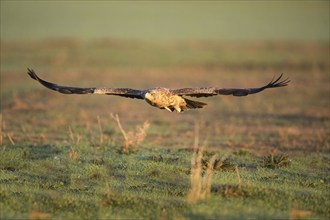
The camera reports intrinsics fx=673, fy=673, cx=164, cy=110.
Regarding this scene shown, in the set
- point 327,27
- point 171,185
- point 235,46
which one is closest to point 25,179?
point 171,185

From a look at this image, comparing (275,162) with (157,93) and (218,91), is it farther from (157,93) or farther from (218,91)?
(157,93)

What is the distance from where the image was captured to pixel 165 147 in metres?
Result: 16.0

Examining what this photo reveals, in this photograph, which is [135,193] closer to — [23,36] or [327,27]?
[23,36]

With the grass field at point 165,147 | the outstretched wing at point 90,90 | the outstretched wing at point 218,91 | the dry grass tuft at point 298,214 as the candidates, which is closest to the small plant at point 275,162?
the grass field at point 165,147

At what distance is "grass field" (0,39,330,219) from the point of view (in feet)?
32.4

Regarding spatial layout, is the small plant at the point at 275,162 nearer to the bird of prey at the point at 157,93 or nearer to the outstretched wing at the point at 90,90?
the bird of prey at the point at 157,93

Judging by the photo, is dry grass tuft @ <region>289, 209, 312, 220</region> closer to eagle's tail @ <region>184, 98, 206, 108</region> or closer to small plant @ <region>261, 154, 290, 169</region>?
small plant @ <region>261, 154, 290, 169</region>

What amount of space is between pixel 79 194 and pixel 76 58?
Answer: 32237 millimetres

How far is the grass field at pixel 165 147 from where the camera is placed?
9.88 metres

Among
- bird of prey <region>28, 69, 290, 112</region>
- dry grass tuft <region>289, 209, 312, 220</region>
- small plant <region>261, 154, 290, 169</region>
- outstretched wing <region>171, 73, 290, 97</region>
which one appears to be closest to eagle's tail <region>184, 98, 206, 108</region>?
bird of prey <region>28, 69, 290, 112</region>

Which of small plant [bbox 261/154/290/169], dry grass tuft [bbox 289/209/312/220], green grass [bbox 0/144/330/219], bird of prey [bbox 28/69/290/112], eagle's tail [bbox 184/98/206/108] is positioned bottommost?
dry grass tuft [bbox 289/209/312/220]

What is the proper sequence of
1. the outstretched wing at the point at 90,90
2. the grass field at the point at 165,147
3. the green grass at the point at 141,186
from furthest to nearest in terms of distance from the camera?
the outstretched wing at the point at 90,90, the grass field at the point at 165,147, the green grass at the point at 141,186

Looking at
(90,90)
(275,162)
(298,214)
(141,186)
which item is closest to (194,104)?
(275,162)

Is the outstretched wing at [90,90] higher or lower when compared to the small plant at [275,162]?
higher
